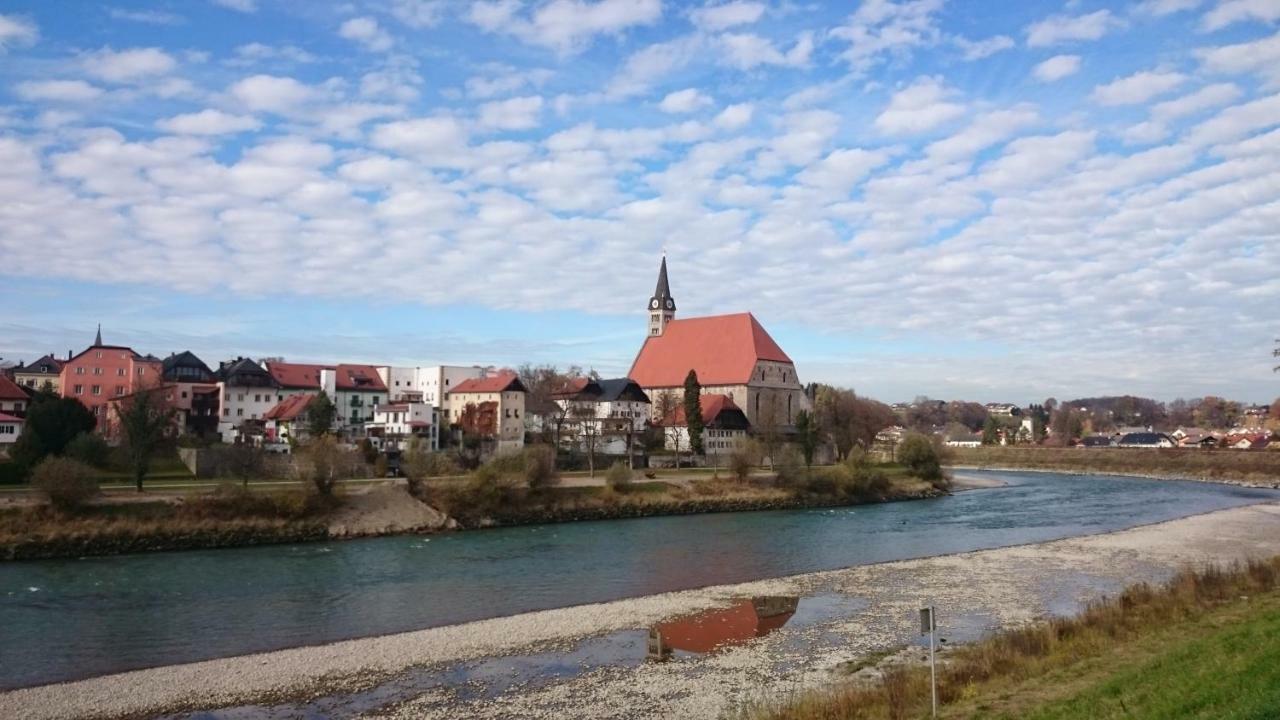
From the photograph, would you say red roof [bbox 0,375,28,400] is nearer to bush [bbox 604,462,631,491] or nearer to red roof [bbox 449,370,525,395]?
red roof [bbox 449,370,525,395]

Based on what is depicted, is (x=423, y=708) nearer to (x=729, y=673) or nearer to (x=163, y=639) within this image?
(x=729, y=673)

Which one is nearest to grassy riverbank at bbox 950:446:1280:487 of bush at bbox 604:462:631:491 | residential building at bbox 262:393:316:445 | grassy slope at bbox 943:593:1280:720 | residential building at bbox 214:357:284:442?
bush at bbox 604:462:631:491

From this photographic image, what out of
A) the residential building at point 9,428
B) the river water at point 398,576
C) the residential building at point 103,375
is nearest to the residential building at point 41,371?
the residential building at point 103,375

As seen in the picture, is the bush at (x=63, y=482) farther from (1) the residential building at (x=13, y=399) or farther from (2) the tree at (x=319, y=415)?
(1) the residential building at (x=13, y=399)

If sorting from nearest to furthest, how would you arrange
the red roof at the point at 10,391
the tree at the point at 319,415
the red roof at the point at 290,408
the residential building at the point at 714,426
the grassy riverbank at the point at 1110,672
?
1. the grassy riverbank at the point at 1110,672
2. the red roof at the point at 10,391
3. the tree at the point at 319,415
4. the red roof at the point at 290,408
5. the residential building at the point at 714,426

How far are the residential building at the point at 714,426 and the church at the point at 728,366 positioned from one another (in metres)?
2.78

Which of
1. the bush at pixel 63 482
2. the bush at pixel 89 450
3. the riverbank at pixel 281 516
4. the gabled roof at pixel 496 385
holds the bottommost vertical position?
the riverbank at pixel 281 516

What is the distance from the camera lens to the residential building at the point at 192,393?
6419 cm

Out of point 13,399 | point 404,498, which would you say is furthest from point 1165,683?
point 13,399

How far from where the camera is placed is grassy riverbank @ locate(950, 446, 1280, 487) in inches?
2992

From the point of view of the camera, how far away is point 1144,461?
86.9 metres

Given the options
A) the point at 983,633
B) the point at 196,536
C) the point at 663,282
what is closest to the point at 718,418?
the point at 663,282

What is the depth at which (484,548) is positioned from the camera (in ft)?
106

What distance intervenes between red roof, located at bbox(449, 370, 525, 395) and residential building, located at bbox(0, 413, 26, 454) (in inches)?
1106
